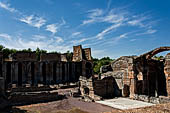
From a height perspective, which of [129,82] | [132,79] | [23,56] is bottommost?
[129,82]

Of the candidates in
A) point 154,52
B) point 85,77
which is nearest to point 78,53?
point 85,77

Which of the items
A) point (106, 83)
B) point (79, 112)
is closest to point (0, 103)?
point (79, 112)

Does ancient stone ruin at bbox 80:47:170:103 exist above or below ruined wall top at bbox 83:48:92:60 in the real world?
below

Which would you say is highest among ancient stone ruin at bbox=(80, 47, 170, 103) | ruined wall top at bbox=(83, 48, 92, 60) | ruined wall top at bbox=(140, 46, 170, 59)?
ruined wall top at bbox=(83, 48, 92, 60)

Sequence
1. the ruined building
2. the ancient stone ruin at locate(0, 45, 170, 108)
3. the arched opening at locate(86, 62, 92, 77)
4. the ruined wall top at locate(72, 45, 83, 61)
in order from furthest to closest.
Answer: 1. the arched opening at locate(86, 62, 92, 77)
2. the ruined wall top at locate(72, 45, 83, 61)
3. the ruined building
4. the ancient stone ruin at locate(0, 45, 170, 108)

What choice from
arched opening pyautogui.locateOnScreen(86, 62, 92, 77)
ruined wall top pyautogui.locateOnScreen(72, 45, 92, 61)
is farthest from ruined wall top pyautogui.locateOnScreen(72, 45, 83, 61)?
arched opening pyautogui.locateOnScreen(86, 62, 92, 77)

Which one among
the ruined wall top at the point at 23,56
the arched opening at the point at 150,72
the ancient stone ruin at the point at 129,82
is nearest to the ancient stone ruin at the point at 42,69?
the ruined wall top at the point at 23,56

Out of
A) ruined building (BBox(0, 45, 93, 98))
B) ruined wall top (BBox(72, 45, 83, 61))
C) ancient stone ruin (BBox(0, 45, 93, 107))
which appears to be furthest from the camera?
ruined wall top (BBox(72, 45, 83, 61))

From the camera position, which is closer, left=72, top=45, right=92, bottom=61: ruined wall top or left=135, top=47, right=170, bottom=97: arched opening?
left=135, top=47, right=170, bottom=97: arched opening

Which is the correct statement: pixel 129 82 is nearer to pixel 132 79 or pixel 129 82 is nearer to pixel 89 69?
pixel 132 79

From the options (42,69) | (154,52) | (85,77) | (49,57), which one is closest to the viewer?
(154,52)

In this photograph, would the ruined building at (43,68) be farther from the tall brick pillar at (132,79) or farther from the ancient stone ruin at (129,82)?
the tall brick pillar at (132,79)

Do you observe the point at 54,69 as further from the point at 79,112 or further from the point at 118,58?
the point at 79,112

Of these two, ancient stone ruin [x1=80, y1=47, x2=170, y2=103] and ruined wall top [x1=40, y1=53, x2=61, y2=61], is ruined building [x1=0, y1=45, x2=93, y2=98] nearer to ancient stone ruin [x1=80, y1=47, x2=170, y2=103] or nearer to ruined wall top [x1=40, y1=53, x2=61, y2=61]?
ruined wall top [x1=40, y1=53, x2=61, y2=61]
